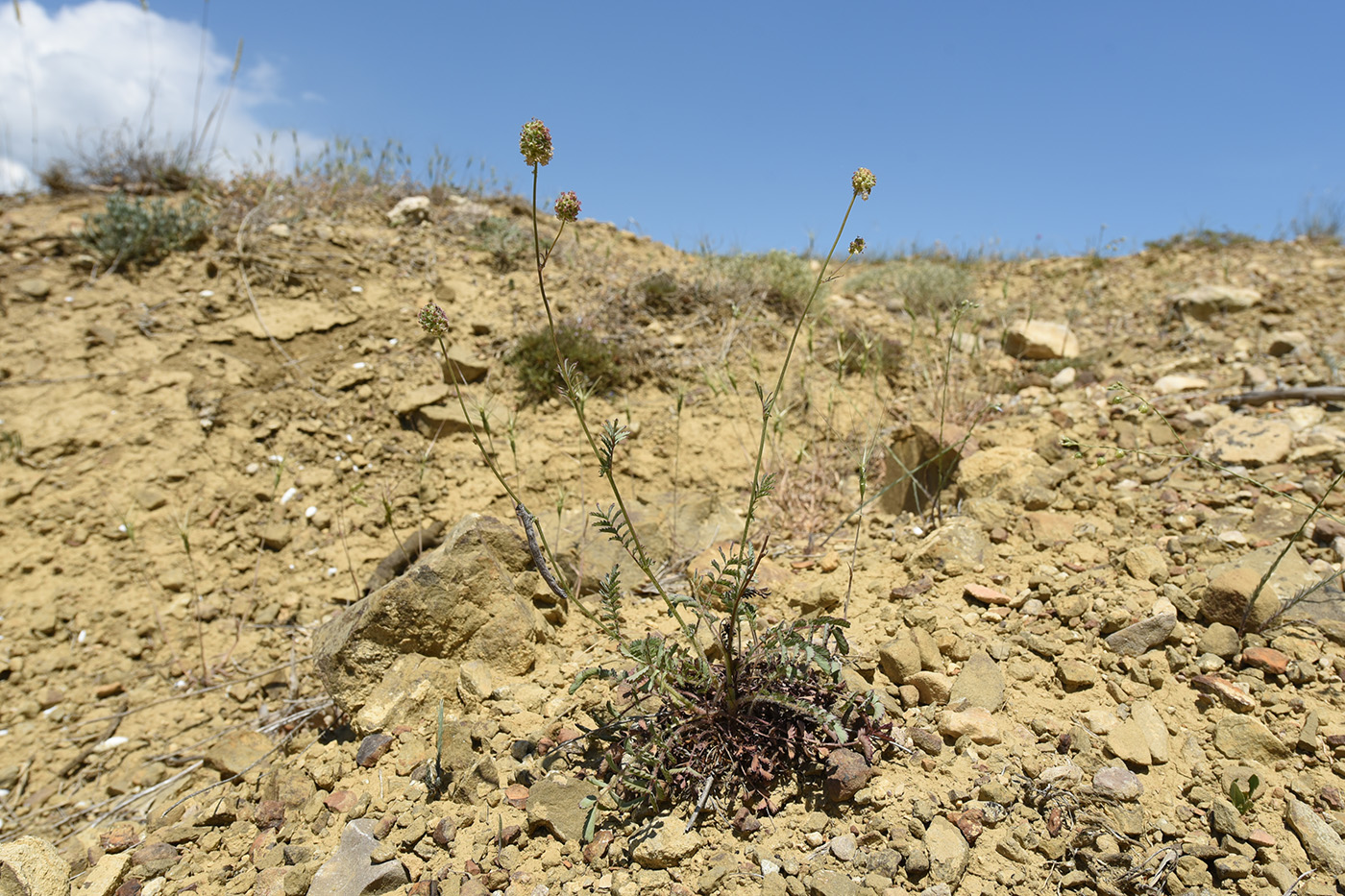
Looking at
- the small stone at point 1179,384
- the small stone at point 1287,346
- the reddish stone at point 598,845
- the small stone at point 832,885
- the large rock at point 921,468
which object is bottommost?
the reddish stone at point 598,845

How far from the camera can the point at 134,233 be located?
18.7 feet

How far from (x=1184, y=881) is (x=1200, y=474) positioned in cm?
223

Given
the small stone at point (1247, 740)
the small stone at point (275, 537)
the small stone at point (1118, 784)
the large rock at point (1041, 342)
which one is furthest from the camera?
the large rock at point (1041, 342)

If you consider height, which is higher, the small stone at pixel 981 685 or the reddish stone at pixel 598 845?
the small stone at pixel 981 685

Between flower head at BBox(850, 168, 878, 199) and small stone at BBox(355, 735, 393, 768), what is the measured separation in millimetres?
2269

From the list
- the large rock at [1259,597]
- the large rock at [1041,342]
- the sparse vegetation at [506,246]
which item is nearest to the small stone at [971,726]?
the large rock at [1259,597]

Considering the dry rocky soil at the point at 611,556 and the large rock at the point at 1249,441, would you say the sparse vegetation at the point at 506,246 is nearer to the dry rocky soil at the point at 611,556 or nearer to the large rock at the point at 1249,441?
the dry rocky soil at the point at 611,556

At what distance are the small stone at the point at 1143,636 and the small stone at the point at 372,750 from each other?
2.43m

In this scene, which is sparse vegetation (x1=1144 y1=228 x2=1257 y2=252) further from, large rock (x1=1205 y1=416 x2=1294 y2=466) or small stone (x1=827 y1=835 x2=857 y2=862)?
small stone (x1=827 y1=835 x2=857 y2=862)

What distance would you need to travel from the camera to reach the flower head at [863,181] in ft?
6.73

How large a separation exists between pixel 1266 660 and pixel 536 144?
2643 millimetres

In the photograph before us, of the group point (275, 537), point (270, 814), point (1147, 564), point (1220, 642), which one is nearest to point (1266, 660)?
point (1220, 642)

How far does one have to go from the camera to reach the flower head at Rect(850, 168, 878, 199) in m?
2.05

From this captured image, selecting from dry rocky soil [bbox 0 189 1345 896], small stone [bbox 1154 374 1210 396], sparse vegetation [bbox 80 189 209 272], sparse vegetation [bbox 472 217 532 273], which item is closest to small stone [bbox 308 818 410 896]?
dry rocky soil [bbox 0 189 1345 896]
